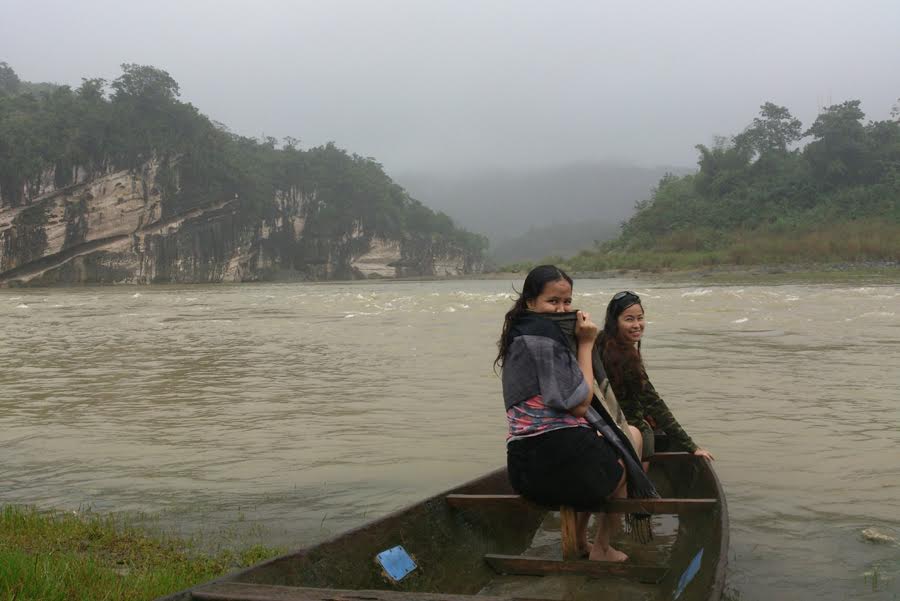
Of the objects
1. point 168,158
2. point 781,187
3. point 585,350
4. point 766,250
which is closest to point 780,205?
point 781,187

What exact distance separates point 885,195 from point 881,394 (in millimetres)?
48206

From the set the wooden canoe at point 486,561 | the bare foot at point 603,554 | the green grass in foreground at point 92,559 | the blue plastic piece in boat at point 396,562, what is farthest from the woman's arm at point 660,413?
the green grass in foreground at point 92,559

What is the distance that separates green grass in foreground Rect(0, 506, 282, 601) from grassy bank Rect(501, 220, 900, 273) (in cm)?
4168

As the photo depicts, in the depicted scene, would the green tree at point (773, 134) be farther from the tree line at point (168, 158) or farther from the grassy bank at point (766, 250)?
the tree line at point (168, 158)

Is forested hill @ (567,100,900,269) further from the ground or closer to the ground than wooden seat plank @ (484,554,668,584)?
further from the ground

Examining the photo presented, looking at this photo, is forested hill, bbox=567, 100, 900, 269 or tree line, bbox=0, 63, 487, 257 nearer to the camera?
forested hill, bbox=567, 100, 900, 269

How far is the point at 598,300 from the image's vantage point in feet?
77.8

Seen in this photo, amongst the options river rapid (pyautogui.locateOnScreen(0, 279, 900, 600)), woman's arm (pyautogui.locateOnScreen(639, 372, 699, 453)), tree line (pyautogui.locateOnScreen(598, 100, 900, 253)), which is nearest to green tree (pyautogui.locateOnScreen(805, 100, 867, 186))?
tree line (pyautogui.locateOnScreen(598, 100, 900, 253))

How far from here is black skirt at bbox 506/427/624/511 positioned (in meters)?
2.92

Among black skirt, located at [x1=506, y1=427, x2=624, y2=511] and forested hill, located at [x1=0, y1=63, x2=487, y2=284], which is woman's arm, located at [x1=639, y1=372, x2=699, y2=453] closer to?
black skirt, located at [x1=506, y1=427, x2=624, y2=511]

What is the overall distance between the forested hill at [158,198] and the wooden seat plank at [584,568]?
66.4 metres

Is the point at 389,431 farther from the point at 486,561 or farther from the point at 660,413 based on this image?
the point at 486,561

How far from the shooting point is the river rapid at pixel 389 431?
3.97 meters

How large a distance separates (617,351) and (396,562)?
159cm
